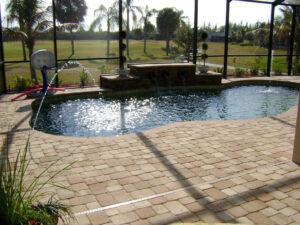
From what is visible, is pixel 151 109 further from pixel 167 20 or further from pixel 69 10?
pixel 167 20


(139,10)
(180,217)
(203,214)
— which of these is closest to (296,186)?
(203,214)

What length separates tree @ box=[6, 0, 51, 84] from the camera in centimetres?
1252

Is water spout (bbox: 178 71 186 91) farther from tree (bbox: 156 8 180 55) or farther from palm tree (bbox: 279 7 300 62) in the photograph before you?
tree (bbox: 156 8 180 55)

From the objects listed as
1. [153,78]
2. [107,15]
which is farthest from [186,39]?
[153,78]

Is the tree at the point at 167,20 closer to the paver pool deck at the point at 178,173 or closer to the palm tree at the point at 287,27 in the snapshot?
the palm tree at the point at 287,27

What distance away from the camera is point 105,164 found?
12.9 ft

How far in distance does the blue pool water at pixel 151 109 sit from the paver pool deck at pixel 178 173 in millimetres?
1034

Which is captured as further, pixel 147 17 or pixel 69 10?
pixel 147 17

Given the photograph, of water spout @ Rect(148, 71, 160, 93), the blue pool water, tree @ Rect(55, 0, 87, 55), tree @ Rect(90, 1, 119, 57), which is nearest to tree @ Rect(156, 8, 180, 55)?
tree @ Rect(90, 1, 119, 57)

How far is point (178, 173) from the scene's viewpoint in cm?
368

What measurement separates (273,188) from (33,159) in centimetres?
300

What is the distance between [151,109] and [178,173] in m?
4.11

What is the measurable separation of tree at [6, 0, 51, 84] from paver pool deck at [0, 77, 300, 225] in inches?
320

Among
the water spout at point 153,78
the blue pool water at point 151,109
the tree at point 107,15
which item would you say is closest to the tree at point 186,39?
the tree at point 107,15
